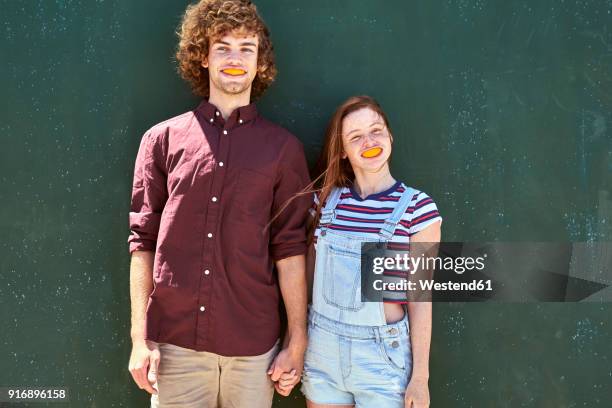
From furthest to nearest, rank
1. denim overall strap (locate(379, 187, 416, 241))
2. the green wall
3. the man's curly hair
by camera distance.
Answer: the green wall
the man's curly hair
denim overall strap (locate(379, 187, 416, 241))

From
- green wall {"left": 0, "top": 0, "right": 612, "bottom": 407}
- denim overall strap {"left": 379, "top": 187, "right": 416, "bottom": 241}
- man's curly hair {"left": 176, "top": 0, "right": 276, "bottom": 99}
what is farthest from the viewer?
green wall {"left": 0, "top": 0, "right": 612, "bottom": 407}

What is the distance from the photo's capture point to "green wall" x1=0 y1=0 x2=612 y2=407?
2633 mm

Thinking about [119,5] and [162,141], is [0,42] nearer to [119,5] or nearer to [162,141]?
[119,5]

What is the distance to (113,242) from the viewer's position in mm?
2643

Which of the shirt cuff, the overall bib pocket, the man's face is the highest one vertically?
the man's face

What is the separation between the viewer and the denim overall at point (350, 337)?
210 cm

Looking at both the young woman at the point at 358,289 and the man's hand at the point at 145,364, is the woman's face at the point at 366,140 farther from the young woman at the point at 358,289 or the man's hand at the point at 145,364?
the man's hand at the point at 145,364

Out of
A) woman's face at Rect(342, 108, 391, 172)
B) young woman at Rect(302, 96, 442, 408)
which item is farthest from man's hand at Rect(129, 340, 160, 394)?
woman's face at Rect(342, 108, 391, 172)

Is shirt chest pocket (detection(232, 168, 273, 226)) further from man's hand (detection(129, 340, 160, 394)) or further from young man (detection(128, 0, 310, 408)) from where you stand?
man's hand (detection(129, 340, 160, 394))

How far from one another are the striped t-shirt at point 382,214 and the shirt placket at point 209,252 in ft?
1.28

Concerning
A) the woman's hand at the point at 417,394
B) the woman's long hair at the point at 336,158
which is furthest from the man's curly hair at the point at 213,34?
the woman's hand at the point at 417,394

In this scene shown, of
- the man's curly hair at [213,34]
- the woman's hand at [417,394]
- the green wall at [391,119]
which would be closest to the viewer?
the woman's hand at [417,394]

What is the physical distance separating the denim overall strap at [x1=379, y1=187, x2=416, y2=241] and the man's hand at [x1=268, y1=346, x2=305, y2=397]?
0.49 m

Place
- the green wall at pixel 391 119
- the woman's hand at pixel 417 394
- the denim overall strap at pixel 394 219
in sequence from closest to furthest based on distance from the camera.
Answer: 1. the woman's hand at pixel 417 394
2. the denim overall strap at pixel 394 219
3. the green wall at pixel 391 119
